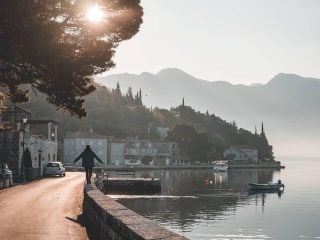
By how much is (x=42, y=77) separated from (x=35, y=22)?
2468 mm

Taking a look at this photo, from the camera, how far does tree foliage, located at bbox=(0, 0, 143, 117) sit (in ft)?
49.1

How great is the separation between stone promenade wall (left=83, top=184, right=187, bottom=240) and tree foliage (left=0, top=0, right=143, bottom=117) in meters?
4.28

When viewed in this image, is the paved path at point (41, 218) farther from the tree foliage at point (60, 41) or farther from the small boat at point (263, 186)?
the small boat at point (263, 186)

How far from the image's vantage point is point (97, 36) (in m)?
17.2

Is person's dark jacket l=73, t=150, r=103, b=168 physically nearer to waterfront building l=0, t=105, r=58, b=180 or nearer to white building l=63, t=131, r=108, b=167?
waterfront building l=0, t=105, r=58, b=180

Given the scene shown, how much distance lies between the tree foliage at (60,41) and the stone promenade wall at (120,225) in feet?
14.0

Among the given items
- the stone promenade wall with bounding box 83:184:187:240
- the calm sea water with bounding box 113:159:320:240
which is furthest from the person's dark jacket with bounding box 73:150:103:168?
the calm sea water with bounding box 113:159:320:240

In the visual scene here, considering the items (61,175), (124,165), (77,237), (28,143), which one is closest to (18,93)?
(77,237)

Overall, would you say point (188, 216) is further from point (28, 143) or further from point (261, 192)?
point (261, 192)

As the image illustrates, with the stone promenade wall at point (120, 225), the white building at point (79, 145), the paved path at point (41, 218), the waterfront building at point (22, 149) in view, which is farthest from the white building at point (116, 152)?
the stone promenade wall at point (120, 225)

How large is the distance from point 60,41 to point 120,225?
853 cm

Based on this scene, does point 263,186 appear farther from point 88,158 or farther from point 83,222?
point 83,222

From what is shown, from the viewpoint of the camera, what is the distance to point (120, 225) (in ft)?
33.4

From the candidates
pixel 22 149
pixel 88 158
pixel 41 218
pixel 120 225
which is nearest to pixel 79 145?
pixel 22 149
